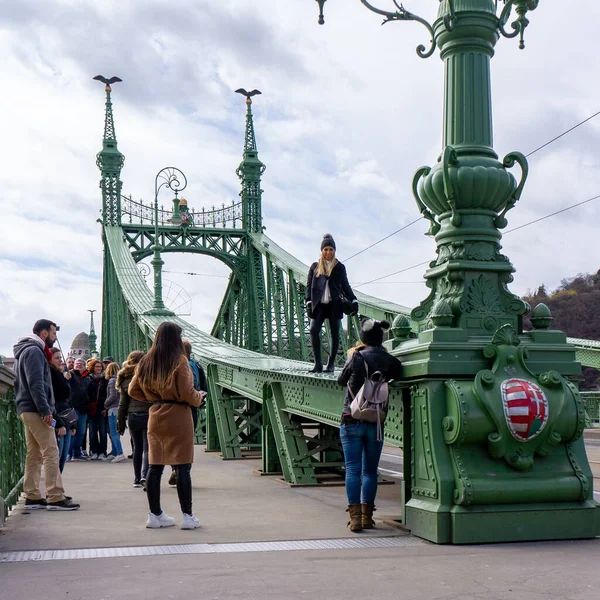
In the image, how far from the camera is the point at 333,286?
30.9ft

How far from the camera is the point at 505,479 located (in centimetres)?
605

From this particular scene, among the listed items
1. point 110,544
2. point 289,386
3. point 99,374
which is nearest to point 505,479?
point 110,544

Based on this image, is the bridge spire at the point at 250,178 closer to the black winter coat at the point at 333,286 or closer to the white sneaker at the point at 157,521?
the black winter coat at the point at 333,286

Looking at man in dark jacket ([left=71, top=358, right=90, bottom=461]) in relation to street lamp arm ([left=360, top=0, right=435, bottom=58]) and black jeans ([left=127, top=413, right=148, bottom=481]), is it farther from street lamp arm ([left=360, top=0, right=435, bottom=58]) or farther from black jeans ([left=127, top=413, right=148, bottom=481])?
street lamp arm ([left=360, top=0, right=435, bottom=58])

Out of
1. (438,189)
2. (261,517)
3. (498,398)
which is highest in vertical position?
(438,189)

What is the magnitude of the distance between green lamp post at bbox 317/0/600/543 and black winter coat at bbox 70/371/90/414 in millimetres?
6774

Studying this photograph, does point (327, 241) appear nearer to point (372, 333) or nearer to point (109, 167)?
point (372, 333)

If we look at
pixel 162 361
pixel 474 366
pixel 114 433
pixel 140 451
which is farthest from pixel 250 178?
pixel 474 366

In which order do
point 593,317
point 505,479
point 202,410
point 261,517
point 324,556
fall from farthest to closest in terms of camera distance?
point 593,317
point 202,410
point 261,517
point 505,479
point 324,556

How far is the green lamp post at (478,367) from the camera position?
5988 mm

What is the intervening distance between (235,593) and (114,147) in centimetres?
3821

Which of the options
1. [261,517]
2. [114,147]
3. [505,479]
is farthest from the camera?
[114,147]

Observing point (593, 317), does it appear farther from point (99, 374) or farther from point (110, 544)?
point (110, 544)

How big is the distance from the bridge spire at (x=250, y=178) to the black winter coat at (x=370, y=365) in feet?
110
